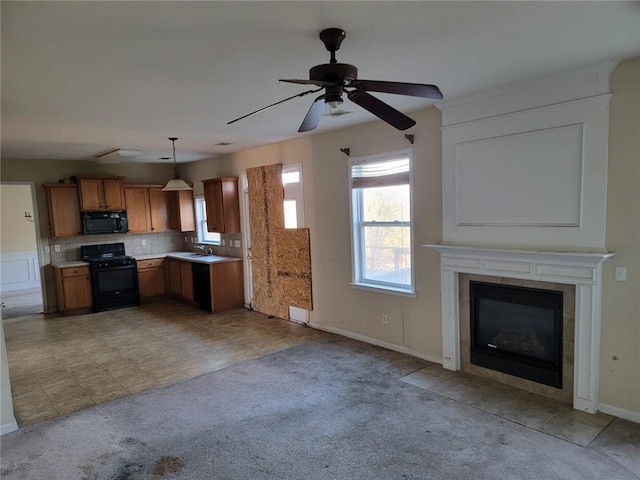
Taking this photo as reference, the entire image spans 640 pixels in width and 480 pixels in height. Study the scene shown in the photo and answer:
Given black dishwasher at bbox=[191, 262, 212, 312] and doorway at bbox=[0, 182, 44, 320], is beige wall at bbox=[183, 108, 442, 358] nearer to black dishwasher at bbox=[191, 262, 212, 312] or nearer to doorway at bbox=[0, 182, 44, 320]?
black dishwasher at bbox=[191, 262, 212, 312]

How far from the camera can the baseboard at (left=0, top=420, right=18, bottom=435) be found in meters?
3.15

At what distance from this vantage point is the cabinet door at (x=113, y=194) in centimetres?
720

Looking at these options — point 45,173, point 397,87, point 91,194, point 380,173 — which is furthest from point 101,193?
point 397,87

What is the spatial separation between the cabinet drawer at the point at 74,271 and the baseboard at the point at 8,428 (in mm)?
4002

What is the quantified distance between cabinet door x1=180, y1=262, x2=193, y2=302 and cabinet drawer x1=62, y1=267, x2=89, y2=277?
1.55m

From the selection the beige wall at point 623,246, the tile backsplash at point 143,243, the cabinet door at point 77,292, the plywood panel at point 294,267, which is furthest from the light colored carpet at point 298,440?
the cabinet door at point 77,292

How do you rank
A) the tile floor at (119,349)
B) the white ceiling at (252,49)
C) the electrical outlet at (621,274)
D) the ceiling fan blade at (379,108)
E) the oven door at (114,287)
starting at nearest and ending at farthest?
the white ceiling at (252,49), the ceiling fan blade at (379,108), the electrical outlet at (621,274), the tile floor at (119,349), the oven door at (114,287)

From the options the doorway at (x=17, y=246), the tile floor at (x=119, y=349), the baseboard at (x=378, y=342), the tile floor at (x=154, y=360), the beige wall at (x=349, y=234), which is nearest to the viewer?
the tile floor at (x=154, y=360)

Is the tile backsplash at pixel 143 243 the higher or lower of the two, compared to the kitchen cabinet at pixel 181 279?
higher

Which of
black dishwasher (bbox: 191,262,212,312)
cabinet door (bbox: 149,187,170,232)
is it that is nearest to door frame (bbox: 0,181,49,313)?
cabinet door (bbox: 149,187,170,232)

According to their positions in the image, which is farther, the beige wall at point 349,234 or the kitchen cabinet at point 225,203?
the kitchen cabinet at point 225,203

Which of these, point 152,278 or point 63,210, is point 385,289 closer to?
point 152,278

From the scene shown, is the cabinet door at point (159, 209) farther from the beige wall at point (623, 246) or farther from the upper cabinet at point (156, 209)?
the beige wall at point (623, 246)

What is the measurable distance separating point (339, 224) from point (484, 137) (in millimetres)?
2057
